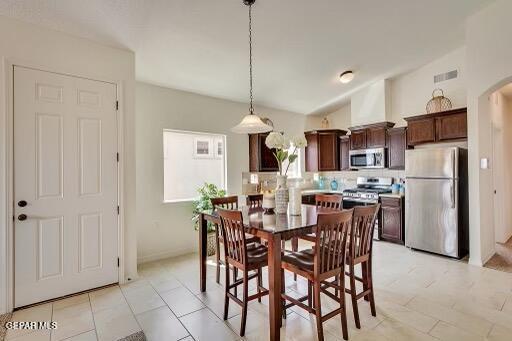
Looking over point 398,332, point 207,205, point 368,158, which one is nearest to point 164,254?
point 207,205

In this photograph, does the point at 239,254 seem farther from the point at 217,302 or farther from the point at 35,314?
the point at 35,314

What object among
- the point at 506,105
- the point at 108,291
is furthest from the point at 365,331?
the point at 506,105

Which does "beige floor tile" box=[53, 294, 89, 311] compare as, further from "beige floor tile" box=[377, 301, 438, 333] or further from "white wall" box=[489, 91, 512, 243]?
"white wall" box=[489, 91, 512, 243]

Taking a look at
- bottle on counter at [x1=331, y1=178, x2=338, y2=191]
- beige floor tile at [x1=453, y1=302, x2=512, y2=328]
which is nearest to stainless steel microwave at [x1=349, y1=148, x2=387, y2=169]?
bottle on counter at [x1=331, y1=178, x2=338, y2=191]

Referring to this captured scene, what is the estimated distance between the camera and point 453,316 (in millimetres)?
2363

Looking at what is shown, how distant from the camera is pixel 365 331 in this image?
2178 millimetres

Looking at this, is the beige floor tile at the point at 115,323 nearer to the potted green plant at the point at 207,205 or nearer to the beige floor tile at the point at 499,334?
the potted green plant at the point at 207,205

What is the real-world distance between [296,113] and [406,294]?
4.33m

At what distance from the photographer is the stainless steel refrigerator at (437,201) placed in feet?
12.5

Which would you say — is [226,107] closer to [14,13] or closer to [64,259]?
[14,13]

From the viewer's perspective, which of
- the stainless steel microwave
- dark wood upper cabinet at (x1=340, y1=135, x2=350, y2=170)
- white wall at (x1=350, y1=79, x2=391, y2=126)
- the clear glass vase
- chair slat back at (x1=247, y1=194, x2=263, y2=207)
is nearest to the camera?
the clear glass vase

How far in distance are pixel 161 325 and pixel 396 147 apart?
4.66m

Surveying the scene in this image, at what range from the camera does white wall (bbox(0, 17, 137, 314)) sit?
247cm

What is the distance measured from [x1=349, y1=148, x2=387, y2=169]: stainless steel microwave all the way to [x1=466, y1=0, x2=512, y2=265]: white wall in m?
1.48
